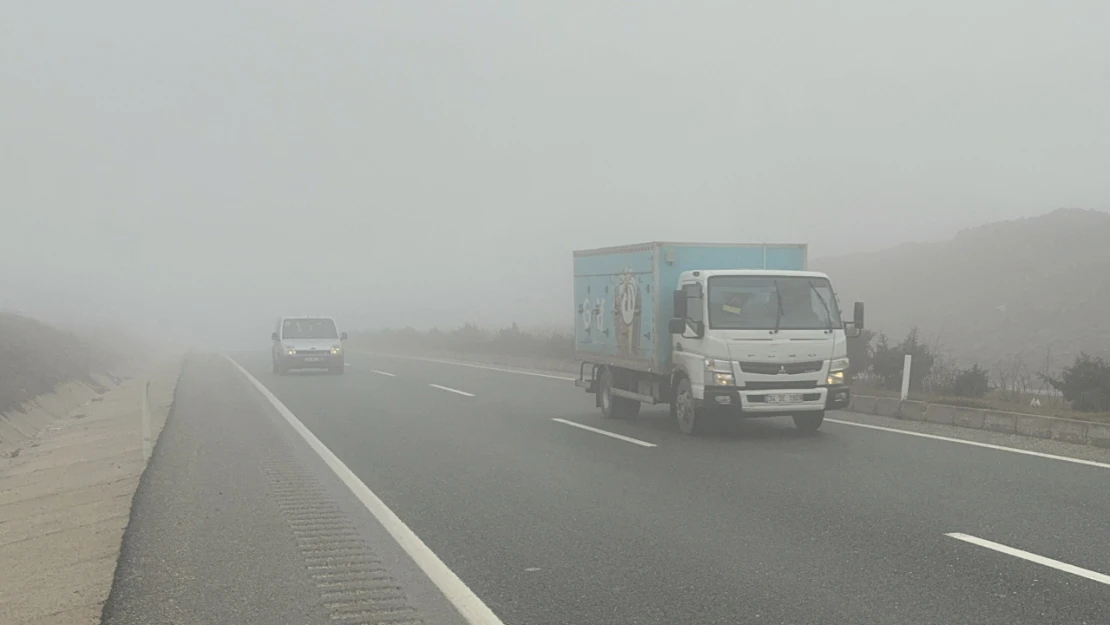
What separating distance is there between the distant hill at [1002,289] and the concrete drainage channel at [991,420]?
1696 cm

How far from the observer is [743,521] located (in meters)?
7.41

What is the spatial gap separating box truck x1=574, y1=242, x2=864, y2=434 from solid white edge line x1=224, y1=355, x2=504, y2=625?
4.71 m

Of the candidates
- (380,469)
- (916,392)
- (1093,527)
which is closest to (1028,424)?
(916,392)

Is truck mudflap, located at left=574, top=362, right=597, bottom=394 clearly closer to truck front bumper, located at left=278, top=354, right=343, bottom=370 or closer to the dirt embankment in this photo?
the dirt embankment

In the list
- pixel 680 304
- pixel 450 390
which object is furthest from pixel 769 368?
pixel 450 390

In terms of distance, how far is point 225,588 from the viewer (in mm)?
5762

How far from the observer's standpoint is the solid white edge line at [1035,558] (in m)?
5.66

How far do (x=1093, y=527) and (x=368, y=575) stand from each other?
5264mm

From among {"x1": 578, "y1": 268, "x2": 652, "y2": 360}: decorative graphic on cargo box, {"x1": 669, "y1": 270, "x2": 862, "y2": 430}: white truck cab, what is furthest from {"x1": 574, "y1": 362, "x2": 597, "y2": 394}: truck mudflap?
{"x1": 669, "y1": 270, "x2": 862, "y2": 430}: white truck cab

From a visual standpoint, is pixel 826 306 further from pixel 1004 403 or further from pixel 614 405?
pixel 1004 403

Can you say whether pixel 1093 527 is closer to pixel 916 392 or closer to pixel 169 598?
pixel 169 598

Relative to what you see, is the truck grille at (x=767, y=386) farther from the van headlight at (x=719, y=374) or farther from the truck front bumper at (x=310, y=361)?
the truck front bumper at (x=310, y=361)

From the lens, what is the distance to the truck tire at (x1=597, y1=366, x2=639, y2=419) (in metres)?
15.2

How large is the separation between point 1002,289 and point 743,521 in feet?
209
